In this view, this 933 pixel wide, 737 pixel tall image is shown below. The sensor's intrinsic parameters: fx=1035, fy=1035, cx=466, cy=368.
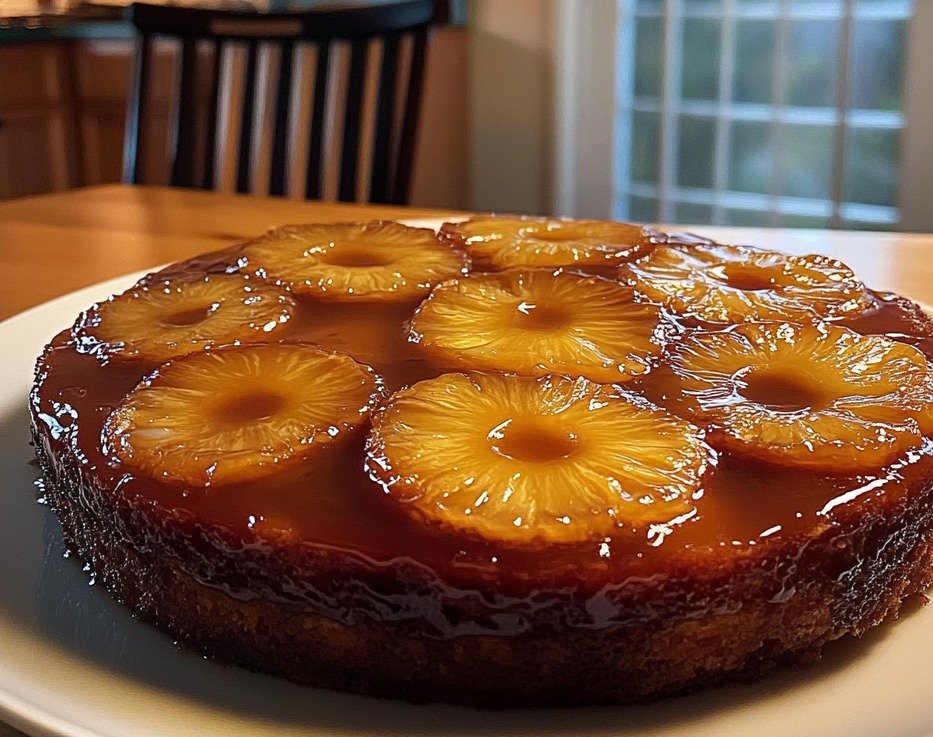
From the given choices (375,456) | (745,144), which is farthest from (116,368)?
(745,144)

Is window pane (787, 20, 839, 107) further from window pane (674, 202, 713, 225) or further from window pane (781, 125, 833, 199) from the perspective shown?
window pane (674, 202, 713, 225)

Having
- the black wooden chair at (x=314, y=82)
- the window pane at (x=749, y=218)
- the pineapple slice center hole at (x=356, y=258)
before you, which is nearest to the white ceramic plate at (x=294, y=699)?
the pineapple slice center hole at (x=356, y=258)

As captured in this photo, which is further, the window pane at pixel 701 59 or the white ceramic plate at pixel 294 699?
the window pane at pixel 701 59

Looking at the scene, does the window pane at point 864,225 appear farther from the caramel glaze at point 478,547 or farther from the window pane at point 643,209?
the caramel glaze at point 478,547

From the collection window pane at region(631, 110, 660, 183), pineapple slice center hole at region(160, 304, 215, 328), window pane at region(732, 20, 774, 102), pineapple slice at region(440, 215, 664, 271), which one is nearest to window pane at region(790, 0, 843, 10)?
window pane at region(732, 20, 774, 102)

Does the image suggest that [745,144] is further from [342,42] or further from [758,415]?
[758,415]

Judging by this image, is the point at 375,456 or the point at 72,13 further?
the point at 72,13

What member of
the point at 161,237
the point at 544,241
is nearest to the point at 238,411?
the point at 544,241

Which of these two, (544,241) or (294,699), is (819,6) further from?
(294,699)
